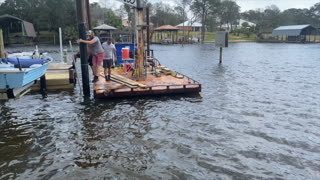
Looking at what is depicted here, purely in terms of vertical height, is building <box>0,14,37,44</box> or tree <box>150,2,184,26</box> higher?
tree <box>150,2,184,26</box>

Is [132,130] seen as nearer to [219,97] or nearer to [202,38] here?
[219,97]

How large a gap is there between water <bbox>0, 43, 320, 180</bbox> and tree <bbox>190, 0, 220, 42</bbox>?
212 ft

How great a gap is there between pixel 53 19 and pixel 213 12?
132 ft

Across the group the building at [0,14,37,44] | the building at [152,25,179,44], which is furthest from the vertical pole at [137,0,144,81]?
the building at [0,14,37,44]

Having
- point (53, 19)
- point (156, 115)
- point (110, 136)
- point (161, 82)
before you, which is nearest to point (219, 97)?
point (161, 82)

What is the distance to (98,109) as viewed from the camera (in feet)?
30.2

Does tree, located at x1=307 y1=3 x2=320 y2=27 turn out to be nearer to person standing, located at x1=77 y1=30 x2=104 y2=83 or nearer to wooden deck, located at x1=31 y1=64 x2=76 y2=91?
wooden deck, located at x1=31 y1=64 x2=76 y2=91

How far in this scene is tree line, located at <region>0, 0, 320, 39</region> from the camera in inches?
2443

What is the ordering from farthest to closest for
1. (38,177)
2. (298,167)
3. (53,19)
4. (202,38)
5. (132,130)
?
(202,38) < (53,19) < (132,130) < (298,167) < (38,177)

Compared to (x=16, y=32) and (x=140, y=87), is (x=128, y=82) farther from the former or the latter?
(x=16, y=32)

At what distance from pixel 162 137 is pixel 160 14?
252 feet

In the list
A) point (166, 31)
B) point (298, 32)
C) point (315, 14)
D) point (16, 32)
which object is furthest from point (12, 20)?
point (315, 14)

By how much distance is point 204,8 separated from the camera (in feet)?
244

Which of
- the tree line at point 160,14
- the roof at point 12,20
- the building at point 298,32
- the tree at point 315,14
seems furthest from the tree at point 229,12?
the roof at point 12,20
